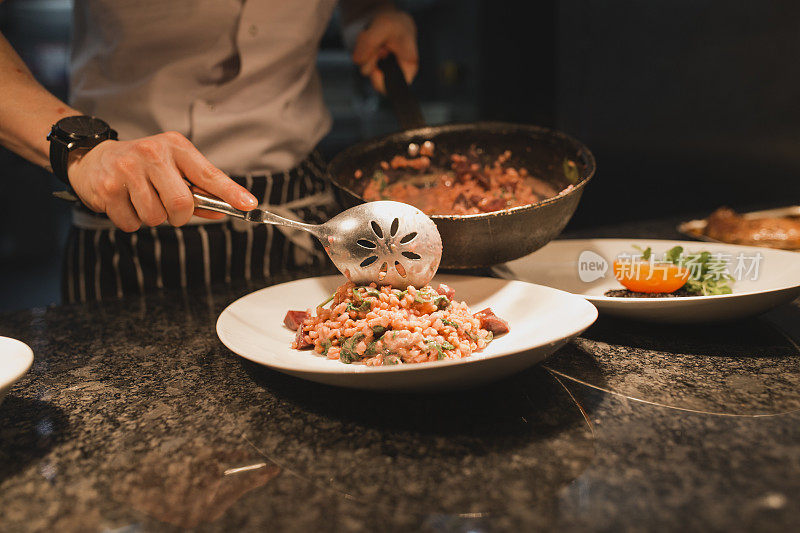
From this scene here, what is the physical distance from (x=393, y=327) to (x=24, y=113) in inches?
37.2

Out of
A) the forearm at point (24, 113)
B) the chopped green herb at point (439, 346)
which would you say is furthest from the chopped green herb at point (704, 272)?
the forearm at point (24, 113)

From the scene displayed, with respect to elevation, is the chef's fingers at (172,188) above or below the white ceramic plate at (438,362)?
above

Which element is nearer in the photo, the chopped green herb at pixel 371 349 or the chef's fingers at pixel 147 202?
the chopped green herb at pixel 371 349

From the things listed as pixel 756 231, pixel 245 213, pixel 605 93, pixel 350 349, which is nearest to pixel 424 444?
pixel 350 349

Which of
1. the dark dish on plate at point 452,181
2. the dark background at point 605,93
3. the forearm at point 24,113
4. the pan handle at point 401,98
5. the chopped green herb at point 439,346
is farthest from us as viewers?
the dark background at point 605,93

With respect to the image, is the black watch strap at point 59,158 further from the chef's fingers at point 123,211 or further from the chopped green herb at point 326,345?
the chopped green herb at point 326,345

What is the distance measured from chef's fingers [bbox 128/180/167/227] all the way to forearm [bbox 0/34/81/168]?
34 centimetres

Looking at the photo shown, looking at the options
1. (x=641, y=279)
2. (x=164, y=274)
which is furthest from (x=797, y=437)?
(x=164, y=274)

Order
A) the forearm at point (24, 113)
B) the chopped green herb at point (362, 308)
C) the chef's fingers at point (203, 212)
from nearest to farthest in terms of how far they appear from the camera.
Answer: the chopped green herb at point (362, 308), the chef's fingers at point (203, 212), the forearm at point (24, 113)

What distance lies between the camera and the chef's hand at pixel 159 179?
41.9 inches

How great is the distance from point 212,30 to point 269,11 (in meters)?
0.16

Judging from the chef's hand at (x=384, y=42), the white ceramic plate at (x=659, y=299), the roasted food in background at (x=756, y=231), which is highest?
the chef's hand at (x=384, y=42)

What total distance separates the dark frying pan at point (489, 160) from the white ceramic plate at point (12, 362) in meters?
0.62

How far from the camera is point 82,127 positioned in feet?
3.96
